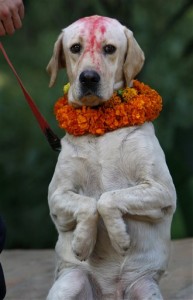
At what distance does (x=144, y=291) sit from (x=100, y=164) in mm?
635

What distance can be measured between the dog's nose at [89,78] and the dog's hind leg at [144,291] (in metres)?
0.96

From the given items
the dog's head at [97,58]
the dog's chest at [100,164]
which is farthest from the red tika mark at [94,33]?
the dog's chest at [100,164]

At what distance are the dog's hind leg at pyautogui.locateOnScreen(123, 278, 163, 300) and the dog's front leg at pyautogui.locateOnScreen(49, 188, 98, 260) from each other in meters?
0.30

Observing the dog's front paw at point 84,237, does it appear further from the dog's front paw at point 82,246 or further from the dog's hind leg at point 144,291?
the dog's hind leg at point 144,291

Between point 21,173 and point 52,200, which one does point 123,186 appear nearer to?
point 52,200

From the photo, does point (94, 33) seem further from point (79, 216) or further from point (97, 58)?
point (79, 216)

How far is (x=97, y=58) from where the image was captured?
4.11 m

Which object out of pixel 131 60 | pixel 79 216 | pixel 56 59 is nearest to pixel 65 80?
pixel 56 59

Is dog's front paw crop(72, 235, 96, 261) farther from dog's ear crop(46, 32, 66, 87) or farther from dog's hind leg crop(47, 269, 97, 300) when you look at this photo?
dog's ear crop(46, 32, 66, 87)

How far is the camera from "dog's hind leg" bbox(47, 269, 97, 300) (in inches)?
160

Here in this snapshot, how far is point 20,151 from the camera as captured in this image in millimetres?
6609

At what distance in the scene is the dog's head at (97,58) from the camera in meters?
4.09

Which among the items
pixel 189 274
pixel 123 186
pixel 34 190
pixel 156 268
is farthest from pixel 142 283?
pixel 34 190

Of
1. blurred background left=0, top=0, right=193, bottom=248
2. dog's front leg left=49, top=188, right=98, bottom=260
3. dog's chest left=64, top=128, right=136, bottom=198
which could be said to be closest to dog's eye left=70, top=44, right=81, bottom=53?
dog's chest left=64, top=128, right=136, bottom=198
